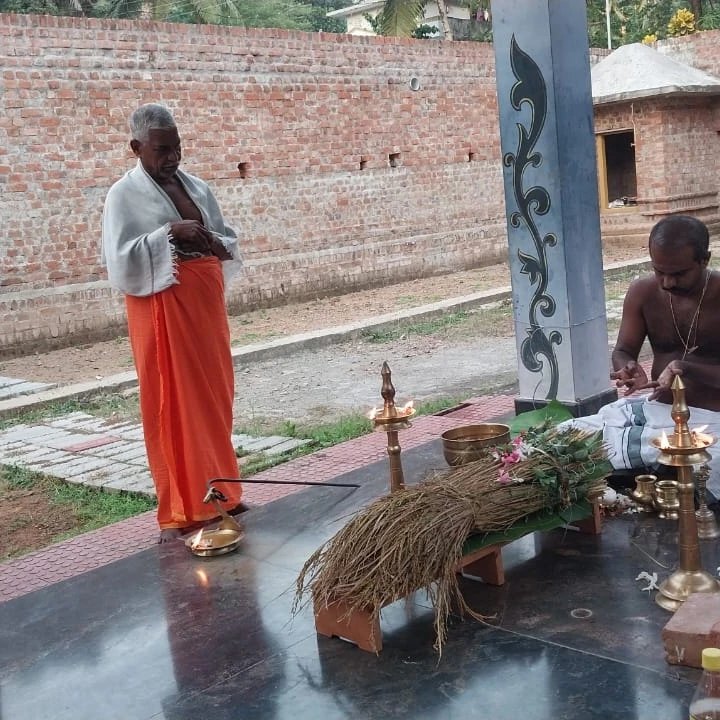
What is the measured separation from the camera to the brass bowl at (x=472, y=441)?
3.85 meters

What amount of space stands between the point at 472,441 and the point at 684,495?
48.6 inches

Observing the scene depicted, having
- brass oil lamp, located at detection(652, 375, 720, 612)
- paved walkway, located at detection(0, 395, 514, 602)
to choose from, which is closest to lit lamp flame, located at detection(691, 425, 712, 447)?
brass oil lamp, located at detection(652, 375, 720, 612)

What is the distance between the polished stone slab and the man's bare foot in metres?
0.26

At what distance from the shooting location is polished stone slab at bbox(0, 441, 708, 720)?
2561mm

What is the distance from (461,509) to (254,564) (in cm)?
112

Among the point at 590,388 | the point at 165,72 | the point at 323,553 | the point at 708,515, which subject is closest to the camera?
the point at 323,553

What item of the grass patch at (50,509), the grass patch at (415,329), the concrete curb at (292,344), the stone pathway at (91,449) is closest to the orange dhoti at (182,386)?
the grass patch at (50,509)

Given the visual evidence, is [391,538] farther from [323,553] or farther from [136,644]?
[136,644]

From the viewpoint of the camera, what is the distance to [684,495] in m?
2.76

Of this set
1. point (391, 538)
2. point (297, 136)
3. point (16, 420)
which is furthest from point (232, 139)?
point (391, 538)

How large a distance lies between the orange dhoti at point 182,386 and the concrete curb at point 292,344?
13.9 feet

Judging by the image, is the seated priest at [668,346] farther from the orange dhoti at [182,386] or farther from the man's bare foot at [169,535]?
the man's bare foot at [169,535]

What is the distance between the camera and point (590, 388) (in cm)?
517

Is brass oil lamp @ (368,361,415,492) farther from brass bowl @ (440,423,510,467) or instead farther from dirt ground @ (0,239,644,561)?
dirt ground @ (0,239,644,561)
